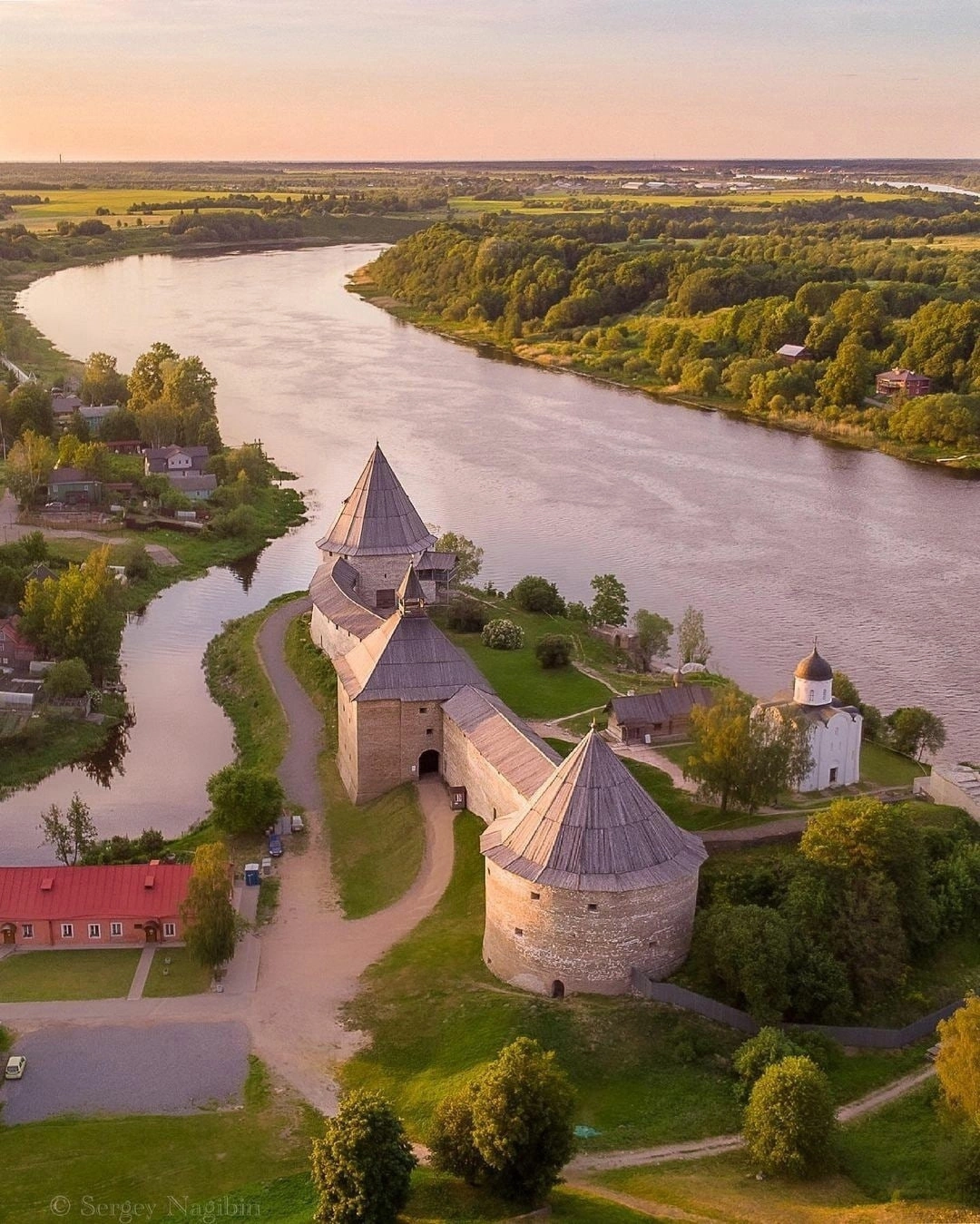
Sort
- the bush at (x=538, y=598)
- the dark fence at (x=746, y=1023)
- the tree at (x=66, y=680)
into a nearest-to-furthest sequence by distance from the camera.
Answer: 1. the dark fence at (x=746, y=1023)
2. the tree at (x=66, y=680)
3. the bush at (x=538, y=598)

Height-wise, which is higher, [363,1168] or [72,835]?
[363,1168]

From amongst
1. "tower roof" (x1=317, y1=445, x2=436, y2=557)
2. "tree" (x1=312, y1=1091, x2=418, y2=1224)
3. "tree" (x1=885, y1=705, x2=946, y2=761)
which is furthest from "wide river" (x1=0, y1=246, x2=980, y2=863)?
"tree" (x1=312, y1=1091, x2=418, y2=1224)

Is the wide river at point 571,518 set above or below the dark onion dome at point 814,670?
below

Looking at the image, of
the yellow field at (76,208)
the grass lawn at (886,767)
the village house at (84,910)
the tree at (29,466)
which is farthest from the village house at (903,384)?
the yellow field at (76,208)

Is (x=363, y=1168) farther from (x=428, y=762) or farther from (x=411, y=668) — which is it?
(x=411, y=668)

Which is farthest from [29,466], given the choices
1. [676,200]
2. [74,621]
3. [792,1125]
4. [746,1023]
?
[676,200]

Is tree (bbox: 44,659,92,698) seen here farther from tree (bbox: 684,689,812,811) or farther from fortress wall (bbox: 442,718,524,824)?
tree (bbox: 684,689,812,811)

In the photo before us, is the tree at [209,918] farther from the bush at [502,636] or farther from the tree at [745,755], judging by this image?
the bush at [502,636]
